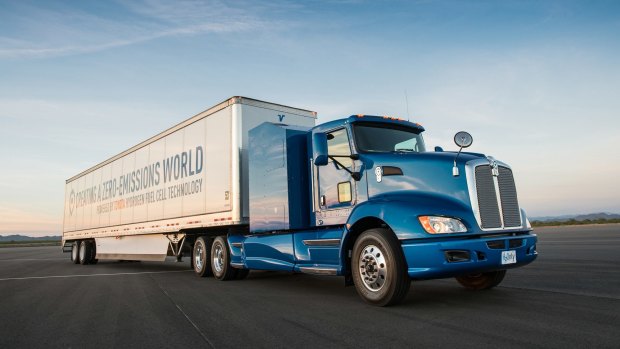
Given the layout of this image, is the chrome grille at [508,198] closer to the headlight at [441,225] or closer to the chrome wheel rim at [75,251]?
the headlight at [441,225]

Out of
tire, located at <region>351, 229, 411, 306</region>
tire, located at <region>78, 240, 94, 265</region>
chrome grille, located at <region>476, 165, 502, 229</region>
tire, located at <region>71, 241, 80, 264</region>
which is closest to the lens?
tire, located at <region>351, 229, 411, 306</region>

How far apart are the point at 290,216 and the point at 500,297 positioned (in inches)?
147

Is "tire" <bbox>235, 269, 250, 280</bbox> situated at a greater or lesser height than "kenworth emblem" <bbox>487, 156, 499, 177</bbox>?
lesser

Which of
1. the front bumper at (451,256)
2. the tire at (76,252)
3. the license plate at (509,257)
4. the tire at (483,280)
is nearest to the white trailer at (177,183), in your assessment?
the tire at (76,252)

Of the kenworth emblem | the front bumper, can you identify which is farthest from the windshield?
the front bumper

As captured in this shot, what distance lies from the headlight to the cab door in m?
1.53

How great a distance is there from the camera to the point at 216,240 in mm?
11000

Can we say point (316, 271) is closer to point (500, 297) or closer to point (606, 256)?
point (500, 297)

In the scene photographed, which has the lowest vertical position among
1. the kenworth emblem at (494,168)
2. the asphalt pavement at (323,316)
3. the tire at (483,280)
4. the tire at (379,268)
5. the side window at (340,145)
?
the asphalt pavement at (323,316)

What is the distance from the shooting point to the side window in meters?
7.40

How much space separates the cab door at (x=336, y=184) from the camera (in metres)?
7.28

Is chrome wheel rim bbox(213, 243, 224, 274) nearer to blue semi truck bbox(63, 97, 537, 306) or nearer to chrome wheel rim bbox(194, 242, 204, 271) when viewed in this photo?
blue semi truck bbox(63, 97, 537, 306)

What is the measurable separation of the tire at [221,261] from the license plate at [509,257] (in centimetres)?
641

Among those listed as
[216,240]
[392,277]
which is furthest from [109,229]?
[392,277]
